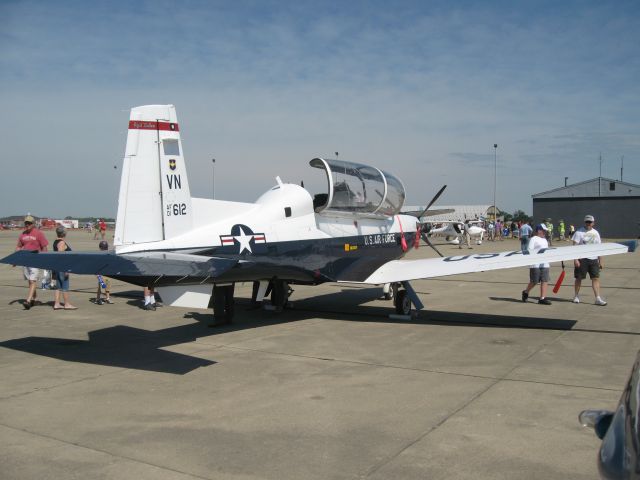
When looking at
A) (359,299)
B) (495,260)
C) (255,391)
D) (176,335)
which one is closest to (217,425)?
(255,391)

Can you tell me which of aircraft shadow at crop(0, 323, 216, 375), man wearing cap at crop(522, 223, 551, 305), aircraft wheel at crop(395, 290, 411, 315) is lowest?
aircraft shadow at crop(0, 323, 216, 375)

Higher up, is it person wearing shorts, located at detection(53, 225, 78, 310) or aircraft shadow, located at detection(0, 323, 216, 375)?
person wearing shorts, located at detection(53, 225, 78, 310)

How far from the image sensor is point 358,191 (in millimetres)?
10898

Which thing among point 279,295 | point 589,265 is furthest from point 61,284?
point 589,265

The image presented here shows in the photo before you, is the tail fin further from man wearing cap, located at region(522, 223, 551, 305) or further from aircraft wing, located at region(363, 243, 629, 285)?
man wearing cap, located at region(522, 223, 551, 305)

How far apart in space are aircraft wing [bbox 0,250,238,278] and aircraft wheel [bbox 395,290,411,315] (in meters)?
4.38

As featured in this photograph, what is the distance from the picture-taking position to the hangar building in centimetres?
4791

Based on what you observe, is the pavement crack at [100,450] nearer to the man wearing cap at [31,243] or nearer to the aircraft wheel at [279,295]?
the aircraft wheel at [279,295]

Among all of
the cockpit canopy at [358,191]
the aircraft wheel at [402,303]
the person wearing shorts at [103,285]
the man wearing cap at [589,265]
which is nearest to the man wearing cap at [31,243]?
the person wearing shorts at [103,285]

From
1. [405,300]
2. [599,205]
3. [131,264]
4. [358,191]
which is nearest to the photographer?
[131,264]

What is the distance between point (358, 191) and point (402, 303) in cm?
229

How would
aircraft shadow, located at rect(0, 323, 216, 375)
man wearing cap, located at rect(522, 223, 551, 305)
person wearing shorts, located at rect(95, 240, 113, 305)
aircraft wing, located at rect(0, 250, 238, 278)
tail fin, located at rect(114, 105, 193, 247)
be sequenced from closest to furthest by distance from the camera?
aircraft wing, located at rect(0, 250, 238, 278)
aircraft shadow, located at rect(0, 323, 216, 375)
tail fin, located at rect(114, 105, 193, 247)
man wearing cap, located at rect(522, 223, 551, 305)
person wearing shorts, located at rect(95, 240, 113, 305)

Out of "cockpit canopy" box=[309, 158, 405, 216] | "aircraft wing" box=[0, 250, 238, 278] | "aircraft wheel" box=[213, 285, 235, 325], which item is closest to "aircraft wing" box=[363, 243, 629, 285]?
"cockpit canopy" box=[309, 158, 405, 216]

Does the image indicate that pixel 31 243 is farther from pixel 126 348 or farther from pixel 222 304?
pixel 126 348
